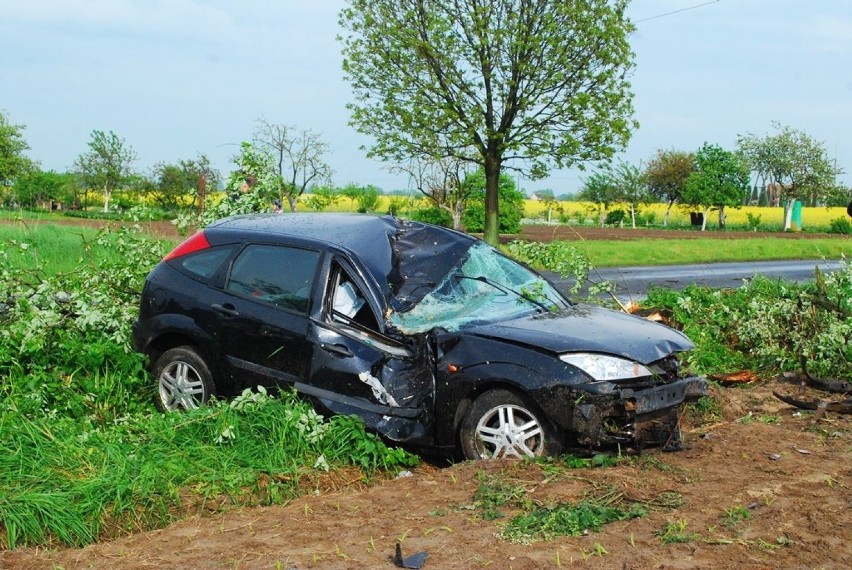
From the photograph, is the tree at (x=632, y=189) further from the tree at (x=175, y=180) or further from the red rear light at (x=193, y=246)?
the red rear light at (x=193, y=246)

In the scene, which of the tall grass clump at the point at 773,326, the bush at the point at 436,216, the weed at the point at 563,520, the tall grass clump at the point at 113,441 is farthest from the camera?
the bush at the point at 436,216

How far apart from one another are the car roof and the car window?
207 mm

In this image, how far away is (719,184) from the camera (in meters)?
66.2

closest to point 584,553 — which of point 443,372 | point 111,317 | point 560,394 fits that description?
point 560,394

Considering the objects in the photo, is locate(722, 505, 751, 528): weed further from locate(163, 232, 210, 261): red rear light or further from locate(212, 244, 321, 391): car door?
locate(163, 232, 210, 261): red rear light

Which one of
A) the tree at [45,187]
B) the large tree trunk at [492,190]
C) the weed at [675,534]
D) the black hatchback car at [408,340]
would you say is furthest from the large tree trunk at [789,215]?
the weed at [675,534]

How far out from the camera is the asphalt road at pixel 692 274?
1902cm

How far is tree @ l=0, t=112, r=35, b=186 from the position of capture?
66688 mm

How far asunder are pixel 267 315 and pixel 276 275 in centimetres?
34

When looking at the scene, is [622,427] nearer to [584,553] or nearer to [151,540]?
[584,553]

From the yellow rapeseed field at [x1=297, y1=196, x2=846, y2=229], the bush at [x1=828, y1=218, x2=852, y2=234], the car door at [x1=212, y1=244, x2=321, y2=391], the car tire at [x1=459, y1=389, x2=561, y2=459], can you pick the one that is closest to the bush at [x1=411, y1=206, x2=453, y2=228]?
the yellow rapeseed field at [x1=297, y1=196, x2=846, y2=229]

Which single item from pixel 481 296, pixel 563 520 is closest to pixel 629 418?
pixel 563 520

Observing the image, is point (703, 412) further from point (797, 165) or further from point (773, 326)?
point (797, 165)

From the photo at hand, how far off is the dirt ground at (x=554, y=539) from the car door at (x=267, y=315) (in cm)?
118
